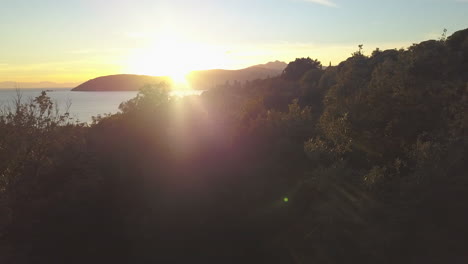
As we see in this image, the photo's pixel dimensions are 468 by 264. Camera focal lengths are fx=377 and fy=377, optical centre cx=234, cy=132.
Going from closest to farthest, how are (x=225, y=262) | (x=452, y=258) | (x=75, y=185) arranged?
(x=452, y=258), (x=225, y=262), (x=75, y=185)

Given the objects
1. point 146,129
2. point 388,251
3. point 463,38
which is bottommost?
point 388,251

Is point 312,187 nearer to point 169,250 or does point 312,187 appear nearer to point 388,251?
point 388,251

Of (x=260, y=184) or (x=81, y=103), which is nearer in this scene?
(x=260, y=184)

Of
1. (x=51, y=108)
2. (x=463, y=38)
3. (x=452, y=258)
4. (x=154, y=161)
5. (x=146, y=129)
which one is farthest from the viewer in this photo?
(x=463, y=38)

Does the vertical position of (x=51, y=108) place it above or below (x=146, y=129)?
above

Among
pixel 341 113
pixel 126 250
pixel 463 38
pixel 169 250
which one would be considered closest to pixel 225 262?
pixel 169 250

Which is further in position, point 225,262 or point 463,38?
point 463,38
